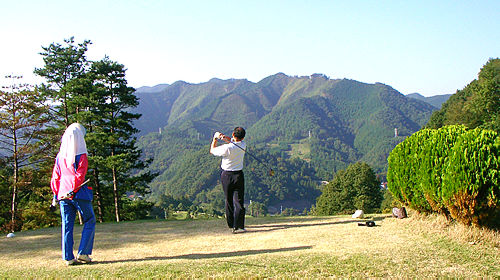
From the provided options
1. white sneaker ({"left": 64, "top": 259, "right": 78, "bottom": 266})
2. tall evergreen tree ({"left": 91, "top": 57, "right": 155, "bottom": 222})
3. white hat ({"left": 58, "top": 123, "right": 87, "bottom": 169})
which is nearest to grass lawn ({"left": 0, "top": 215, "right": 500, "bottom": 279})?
white sneaker ({"left": 64, "top": 259, "right": 78, "bottom": 266})

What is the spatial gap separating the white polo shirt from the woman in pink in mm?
3037

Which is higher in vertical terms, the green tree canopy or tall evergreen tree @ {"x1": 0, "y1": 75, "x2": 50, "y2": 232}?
tall evergreen tree @ {"x1": 0, "y1": 75, "x2": 50, "y2": 232}

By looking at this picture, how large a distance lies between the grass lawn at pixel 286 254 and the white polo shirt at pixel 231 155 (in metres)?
1.56

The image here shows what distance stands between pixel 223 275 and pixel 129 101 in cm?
2759

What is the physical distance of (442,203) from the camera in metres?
7.11

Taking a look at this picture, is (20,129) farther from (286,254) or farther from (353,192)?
(353,192)

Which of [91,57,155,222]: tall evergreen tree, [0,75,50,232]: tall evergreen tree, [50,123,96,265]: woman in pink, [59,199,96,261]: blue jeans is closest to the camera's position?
[50,123,96,265]: woman in pink

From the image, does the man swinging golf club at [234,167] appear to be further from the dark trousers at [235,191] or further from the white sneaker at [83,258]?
the white sneaker at [83,258]

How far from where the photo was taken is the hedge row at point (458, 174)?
Result: 20.7 ft

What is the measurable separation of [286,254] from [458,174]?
3315 millimetres

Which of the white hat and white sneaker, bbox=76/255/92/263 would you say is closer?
the white hat

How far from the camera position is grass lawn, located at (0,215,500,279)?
5.26 meters

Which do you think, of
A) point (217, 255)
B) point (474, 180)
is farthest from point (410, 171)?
point (217, 255)

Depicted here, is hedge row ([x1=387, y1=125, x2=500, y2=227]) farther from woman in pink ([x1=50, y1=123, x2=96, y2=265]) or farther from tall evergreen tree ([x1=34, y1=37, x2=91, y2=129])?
tall evergreen tree ([x1=34, y1=37, x2=91, y2=129])
